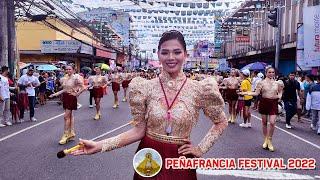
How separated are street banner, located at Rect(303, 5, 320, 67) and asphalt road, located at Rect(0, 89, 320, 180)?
11.7ft

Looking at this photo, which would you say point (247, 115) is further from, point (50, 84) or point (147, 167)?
point (50, 84)

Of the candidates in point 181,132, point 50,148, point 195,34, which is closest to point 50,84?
point 50,148

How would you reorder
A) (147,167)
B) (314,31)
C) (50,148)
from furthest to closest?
(314,31) → (50,148) → (147,167)

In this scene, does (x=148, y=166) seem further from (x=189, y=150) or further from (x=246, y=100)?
(x=246, y=100)

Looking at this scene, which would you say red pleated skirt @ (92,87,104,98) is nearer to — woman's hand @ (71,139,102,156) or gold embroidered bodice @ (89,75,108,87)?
gold embroidered bodice @ (89,75,108,87)

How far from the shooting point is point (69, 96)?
10.5 metres

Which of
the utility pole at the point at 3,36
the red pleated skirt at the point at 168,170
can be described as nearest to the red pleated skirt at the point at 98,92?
the utility pole at the point at 3,36

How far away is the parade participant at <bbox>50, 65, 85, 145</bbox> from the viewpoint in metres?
10.3

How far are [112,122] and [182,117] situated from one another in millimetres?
10911

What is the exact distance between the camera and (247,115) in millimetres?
13812

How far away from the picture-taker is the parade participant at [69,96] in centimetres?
1029

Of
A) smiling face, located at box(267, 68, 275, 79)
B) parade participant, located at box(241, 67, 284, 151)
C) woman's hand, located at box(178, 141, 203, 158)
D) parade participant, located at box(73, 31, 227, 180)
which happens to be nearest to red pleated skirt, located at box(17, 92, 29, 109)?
parade participant, located at box(241, 67, 284, 151)

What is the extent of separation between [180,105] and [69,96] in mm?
7571

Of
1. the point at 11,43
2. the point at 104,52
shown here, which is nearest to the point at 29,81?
the point at 11,43
